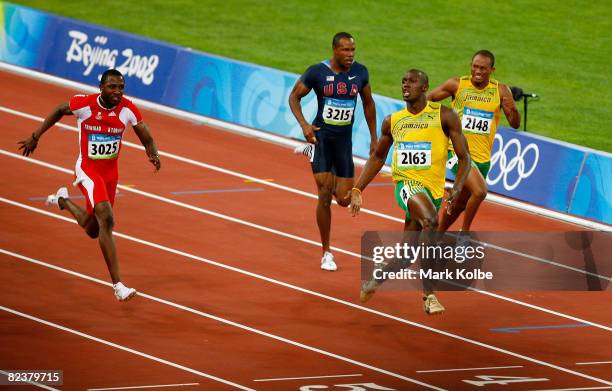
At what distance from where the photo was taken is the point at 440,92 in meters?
17.4

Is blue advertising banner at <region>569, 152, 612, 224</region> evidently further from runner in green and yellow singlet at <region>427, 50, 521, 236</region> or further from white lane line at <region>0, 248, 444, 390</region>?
white lane line at <region>0, 248, 444, 390</region>

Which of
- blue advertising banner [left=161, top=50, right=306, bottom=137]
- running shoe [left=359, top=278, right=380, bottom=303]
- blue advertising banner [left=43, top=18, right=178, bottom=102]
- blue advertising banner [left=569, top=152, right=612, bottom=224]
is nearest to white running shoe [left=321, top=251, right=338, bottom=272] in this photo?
running shoe [left=359, top=278, right=380, bottom=303]

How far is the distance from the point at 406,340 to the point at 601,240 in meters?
5.32

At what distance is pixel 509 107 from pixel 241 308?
4127 millimetres

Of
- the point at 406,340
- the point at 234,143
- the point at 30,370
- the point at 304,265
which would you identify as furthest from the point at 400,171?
the point at 234,143

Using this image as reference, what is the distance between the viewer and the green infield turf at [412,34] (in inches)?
1074

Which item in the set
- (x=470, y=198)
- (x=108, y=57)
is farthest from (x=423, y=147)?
(x=108, y=57)

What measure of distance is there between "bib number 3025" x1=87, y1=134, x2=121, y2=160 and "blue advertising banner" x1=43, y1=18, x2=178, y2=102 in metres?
10.5

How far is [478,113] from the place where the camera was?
1730 centimetres

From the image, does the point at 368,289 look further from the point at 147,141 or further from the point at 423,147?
the point at 147,141

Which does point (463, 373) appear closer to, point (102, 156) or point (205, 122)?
point (102, 156)

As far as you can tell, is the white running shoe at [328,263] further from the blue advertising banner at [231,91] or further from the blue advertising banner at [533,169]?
the blue advertising banner at [231,91]

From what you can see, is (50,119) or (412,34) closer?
(50,119)

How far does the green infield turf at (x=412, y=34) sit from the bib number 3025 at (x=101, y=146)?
460 inches
